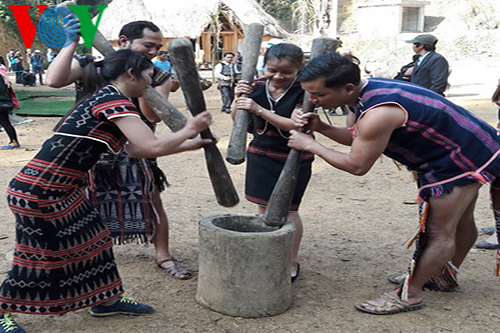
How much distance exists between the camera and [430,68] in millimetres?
7559

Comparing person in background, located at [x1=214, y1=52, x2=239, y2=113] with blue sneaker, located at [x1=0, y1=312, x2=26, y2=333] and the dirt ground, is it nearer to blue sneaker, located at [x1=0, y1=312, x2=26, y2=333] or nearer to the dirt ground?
the dirt ground

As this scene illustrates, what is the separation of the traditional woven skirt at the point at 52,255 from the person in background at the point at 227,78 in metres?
10.1

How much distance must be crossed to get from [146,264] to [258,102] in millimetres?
1477

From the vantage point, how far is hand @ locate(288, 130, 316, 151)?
117 inches

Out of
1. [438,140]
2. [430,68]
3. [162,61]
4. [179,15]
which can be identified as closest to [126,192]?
[438,140]

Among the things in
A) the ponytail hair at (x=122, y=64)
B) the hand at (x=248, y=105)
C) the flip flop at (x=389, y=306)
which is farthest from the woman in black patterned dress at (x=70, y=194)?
the flip flop at (x=389, y=306)

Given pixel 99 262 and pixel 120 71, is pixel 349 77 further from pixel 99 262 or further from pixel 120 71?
pixel 99 262

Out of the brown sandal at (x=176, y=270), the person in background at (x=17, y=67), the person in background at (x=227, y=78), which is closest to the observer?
the brown sandal at (x=176, y=270)

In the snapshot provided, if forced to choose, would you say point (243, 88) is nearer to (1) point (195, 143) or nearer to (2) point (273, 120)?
(2) point (273, 120)

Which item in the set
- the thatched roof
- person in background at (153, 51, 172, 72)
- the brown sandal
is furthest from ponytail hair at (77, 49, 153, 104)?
the thatched roof

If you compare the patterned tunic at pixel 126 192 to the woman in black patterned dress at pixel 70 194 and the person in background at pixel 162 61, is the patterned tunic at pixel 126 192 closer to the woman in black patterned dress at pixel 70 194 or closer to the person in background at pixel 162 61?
the woman in black patterned dress at pixel 70 194

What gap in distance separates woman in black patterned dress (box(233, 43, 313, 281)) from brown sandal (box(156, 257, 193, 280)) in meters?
0.68

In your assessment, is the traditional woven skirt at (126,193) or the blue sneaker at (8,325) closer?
the blue sneaker at (8,325)

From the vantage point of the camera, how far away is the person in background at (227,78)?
12.7 m
